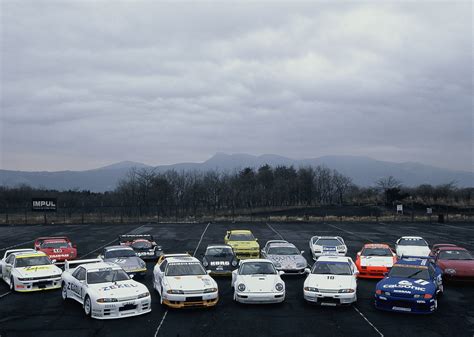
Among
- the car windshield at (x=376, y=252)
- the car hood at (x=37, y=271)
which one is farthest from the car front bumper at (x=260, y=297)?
the car hood at (x=37, y=271)

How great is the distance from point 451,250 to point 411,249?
4696mm

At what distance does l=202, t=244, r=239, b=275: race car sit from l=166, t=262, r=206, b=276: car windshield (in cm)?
348

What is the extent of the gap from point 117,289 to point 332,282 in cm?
662

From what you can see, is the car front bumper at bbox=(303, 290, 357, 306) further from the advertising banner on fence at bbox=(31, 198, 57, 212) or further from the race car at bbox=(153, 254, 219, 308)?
the advertising banner on fence at bbox=(31, 198, 57, 212)

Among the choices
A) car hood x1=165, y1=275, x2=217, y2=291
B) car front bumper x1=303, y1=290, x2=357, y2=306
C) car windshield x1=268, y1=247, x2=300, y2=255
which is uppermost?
car windshield x1=268, y1=247, x2=300, y2=255

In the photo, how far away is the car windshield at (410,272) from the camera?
51.1 ft

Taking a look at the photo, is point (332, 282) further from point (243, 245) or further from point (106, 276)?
point (243, 245)

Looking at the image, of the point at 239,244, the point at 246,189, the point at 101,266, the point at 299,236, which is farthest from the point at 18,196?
the point at 101,266

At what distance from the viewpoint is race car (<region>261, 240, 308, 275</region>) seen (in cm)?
2049

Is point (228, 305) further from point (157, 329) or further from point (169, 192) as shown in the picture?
point (169, 192)

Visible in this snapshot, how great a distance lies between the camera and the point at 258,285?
1552 centimetres

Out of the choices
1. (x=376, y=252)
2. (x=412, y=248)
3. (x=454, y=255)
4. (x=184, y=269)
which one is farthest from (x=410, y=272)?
(x=412, y=248)

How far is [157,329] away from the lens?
41.3ft

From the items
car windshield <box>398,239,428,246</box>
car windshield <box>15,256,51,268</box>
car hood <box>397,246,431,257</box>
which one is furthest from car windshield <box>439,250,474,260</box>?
car windshield <box>15,256,51,268</box>
